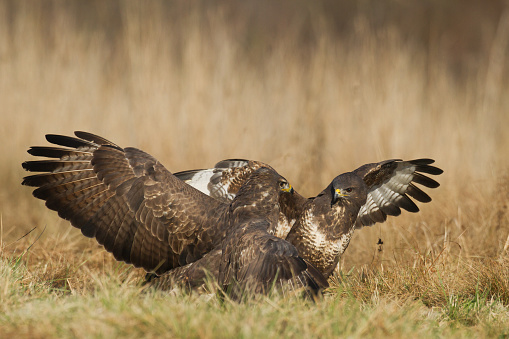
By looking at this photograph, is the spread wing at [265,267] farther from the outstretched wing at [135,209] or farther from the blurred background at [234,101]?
the blurred background at [234,101]

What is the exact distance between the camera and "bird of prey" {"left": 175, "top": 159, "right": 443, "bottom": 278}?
4.62m

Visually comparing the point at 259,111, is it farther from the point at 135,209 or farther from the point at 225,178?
the point at 135,209

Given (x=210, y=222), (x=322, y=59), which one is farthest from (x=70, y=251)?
(x=322, y=59)

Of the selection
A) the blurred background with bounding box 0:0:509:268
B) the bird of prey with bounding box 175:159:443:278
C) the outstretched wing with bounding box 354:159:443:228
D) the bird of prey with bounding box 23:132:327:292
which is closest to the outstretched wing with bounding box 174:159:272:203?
the bird of prey with bounding box 175:159:443:278

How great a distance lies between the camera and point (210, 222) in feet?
14.8

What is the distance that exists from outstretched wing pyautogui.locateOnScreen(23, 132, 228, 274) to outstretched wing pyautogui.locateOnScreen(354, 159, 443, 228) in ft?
4.55

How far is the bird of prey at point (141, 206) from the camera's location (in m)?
4.48

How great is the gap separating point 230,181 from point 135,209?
123cm

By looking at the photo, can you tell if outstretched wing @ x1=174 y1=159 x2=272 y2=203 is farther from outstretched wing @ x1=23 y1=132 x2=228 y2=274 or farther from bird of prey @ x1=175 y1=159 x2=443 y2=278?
outstretched wing @ x1=23 y1=132 x2=228 y2=274

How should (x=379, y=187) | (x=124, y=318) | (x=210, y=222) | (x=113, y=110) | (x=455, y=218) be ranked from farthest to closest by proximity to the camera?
(x=113, y=110), (x=455, y=218), (x=379, y=187), (x=210, y=222), (x=124, y=318)

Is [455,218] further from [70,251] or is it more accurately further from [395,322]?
[70,251]

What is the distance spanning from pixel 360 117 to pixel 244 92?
150 cm

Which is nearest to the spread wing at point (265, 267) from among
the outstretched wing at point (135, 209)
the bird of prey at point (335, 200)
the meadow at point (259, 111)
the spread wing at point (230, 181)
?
the bird of prey at point (335, 200)

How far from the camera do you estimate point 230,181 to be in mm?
5551
